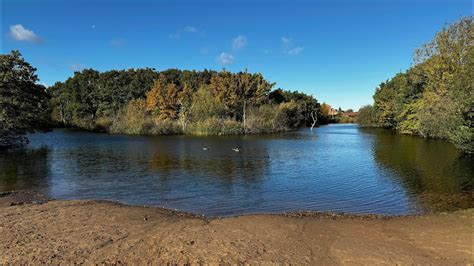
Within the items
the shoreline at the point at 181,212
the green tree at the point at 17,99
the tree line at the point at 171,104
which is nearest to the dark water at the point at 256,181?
the shoreline at the point at 181,212

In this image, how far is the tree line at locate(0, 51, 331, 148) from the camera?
69000 mm

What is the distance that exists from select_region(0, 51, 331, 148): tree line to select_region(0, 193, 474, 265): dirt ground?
3186 centimetres

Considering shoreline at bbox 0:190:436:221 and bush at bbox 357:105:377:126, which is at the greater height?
bush at bbox 357:105:377:126

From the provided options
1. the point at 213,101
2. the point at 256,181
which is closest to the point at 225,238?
the point at 256,181

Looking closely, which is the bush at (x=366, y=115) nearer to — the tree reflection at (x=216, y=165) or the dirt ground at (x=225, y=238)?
the tree reflection at (x=216, y=165)

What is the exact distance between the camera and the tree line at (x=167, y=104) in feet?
226

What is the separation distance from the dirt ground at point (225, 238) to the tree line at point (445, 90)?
18.3 m

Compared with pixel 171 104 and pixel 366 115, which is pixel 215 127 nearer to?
pixel 171 104

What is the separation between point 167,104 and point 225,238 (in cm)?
6966

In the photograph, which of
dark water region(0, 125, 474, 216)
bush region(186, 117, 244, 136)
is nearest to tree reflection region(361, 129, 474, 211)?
dark water region(0, 125, 474, 216)

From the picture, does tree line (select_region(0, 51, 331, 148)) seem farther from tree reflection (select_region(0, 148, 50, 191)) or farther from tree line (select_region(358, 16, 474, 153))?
tree line (select_region(358, 16, 474, 153))

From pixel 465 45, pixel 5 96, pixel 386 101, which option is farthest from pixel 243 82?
pixel 5 96

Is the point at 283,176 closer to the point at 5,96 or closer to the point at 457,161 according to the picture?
the point at 457,161

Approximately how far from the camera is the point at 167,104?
3041 inches
